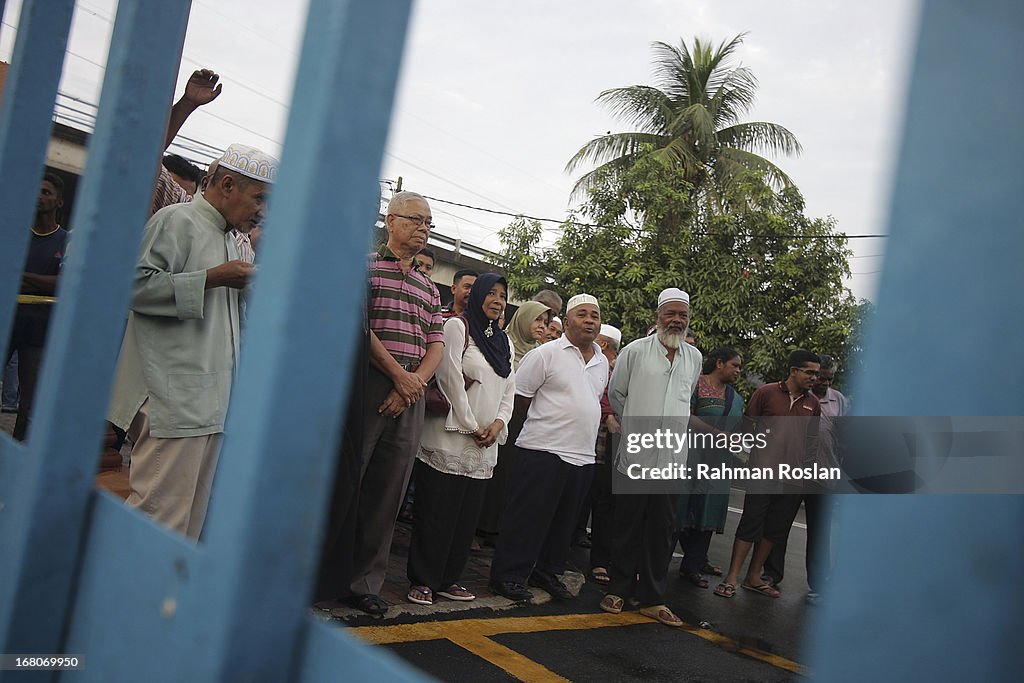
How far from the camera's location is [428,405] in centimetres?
449

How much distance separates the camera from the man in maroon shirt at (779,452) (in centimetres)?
606

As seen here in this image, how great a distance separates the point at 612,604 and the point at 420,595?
1.20 meters

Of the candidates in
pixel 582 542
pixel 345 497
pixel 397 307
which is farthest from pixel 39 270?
pixel 582 542

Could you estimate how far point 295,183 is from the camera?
3.33 feet

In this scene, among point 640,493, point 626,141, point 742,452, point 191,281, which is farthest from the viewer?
point 626,141

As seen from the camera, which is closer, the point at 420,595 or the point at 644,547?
the point at 420,595

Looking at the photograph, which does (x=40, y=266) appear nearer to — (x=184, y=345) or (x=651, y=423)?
(x=184, y=345)

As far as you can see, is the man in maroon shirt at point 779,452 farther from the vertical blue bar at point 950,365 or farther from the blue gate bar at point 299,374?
the vertical blue bar at point 950,365

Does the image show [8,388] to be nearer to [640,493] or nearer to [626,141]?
[640,493]

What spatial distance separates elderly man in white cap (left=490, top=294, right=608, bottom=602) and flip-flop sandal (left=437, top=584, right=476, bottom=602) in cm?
28

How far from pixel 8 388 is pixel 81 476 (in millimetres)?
7884

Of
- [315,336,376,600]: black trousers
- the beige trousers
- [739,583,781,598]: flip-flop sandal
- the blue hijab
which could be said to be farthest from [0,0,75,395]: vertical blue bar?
[739,583,781,598]: flip-flop sandal

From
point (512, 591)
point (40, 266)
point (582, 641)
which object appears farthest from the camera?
point (512, 591)

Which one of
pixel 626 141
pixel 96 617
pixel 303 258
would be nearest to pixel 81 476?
pixel 96 617
